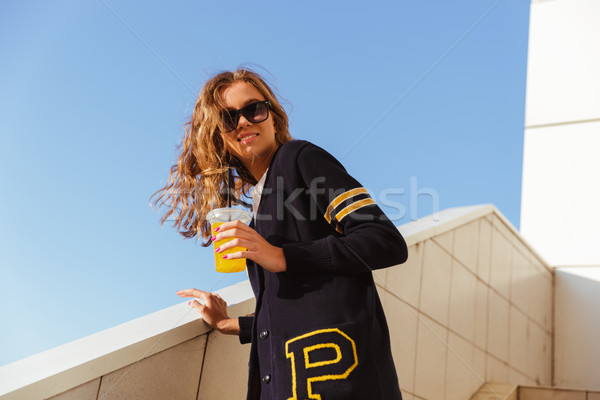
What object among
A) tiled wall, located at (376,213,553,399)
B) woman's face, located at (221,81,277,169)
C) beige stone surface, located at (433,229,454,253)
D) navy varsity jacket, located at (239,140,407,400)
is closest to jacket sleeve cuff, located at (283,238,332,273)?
navy varsity jacket, located at (239,140,407,400)

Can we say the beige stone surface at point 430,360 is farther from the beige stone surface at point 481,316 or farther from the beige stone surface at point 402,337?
the beige stone surface at point 481,316

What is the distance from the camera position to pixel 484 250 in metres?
3.89

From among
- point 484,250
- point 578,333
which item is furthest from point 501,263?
point 578,333

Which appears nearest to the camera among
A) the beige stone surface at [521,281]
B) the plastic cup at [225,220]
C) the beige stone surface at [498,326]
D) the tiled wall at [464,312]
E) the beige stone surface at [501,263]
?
the plastic cup at [225,220]

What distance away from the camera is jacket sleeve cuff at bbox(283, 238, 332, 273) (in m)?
1.11

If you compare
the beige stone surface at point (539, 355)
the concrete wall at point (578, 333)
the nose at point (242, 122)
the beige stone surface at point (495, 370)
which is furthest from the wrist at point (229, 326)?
the concrete wall at point (578, 333)

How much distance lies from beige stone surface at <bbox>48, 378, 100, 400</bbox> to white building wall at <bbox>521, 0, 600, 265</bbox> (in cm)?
591

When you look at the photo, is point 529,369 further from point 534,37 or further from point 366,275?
point 534,37

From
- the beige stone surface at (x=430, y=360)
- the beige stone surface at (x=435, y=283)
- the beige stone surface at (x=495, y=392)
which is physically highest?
the beige stone surface at (x=435, y=283)

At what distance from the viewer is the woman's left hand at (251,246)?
1071 millimetres

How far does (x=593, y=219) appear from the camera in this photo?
638 centimetres

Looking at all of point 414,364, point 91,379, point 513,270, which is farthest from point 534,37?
point 91,379

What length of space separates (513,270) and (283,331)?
391cm

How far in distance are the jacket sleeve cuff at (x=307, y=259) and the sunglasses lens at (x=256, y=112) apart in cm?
44
